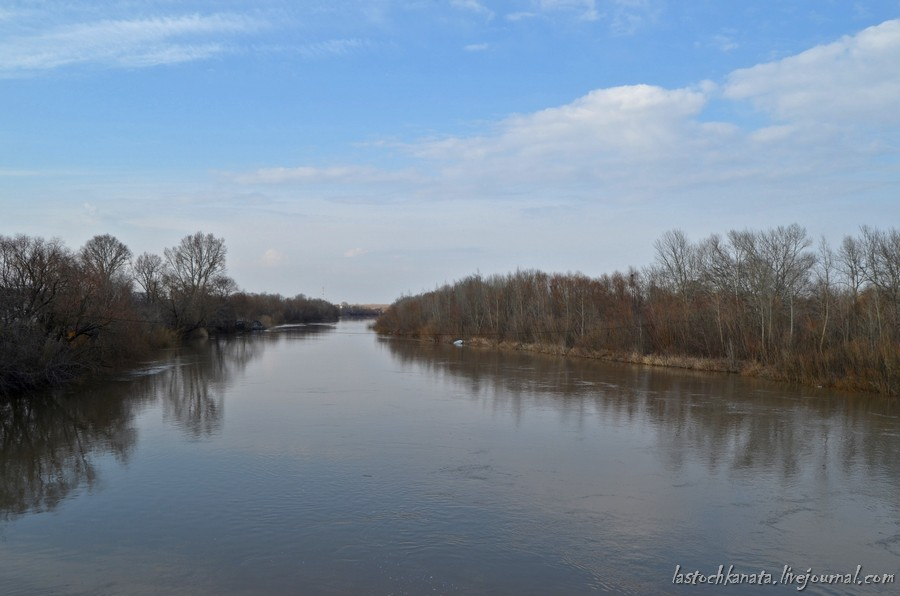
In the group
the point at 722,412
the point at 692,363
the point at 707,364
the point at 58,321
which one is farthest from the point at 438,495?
the point at 692,363

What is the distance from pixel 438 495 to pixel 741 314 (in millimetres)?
23743

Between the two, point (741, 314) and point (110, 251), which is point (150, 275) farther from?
point (741, 314)

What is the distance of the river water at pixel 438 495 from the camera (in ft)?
20.0

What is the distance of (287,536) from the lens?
22.8 feet

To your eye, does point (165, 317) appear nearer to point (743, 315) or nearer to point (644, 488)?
point (743, 315)

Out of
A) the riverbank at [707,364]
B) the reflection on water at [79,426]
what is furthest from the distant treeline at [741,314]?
the reflection on water at [79,426]

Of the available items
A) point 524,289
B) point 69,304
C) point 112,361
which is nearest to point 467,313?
point 524,289

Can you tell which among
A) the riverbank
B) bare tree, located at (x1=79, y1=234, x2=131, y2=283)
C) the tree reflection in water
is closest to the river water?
the tree reflection in water

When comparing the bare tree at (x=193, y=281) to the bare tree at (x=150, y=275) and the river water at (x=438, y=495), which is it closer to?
the bare tree at (x=150, y=275)

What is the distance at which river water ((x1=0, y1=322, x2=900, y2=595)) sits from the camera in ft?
20.0

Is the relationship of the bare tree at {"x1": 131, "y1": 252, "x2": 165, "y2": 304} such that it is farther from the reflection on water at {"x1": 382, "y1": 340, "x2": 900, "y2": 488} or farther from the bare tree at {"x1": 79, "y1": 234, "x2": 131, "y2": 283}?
the reflection on water at {"x1": 382, "y1": 340, "x2": 900, "y2": 488}

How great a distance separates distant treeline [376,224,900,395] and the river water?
223 inches

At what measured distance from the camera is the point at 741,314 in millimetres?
28250

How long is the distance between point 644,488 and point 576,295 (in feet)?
115
